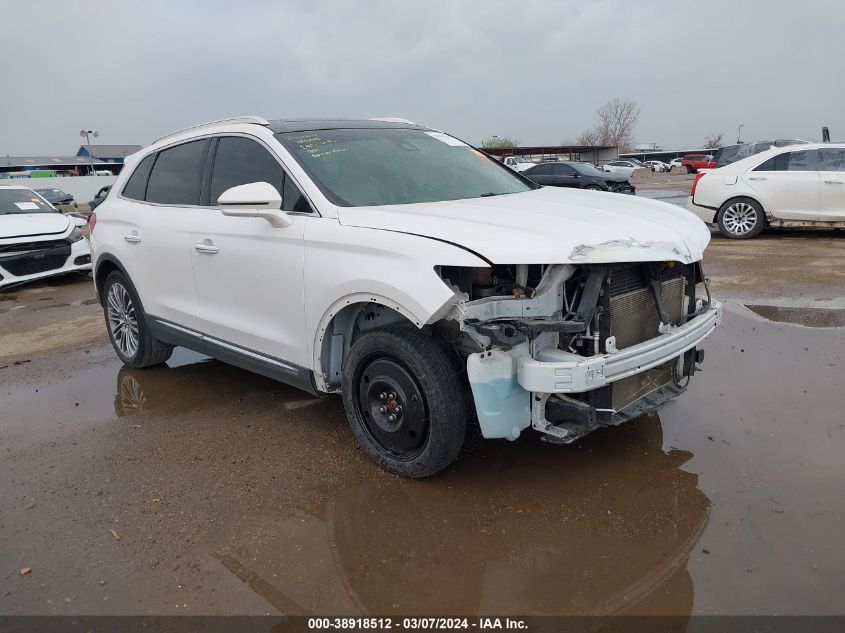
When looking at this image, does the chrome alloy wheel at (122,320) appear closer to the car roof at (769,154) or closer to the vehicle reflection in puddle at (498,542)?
the vehicle reflection in puddle at (498,542)

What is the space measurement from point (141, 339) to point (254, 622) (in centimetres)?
345

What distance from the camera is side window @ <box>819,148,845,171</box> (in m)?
10.6

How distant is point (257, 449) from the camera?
3.99 m

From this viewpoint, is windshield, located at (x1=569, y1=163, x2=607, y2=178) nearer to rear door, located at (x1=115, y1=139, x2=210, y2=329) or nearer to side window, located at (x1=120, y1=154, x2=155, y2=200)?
side window, located at (x1=120, y1=154, x2=155, y2=200)

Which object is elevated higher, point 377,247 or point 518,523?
point 377,247

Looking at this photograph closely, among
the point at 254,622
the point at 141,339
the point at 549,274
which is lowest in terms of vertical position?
the point at 254,622

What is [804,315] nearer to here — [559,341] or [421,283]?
[559,341]

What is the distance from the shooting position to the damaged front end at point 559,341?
290 cm

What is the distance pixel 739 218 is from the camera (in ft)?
37.8

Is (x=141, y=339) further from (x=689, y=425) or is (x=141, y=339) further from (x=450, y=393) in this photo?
(x=689, y=425)

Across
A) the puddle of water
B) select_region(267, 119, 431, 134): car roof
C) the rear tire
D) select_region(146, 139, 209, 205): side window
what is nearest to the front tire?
select_region(267, 119, 431, 134): car roof

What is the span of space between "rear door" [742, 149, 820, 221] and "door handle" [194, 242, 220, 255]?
9.95 m

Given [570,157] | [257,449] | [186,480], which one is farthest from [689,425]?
[570,157]

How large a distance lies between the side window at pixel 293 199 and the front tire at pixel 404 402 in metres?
0.84
